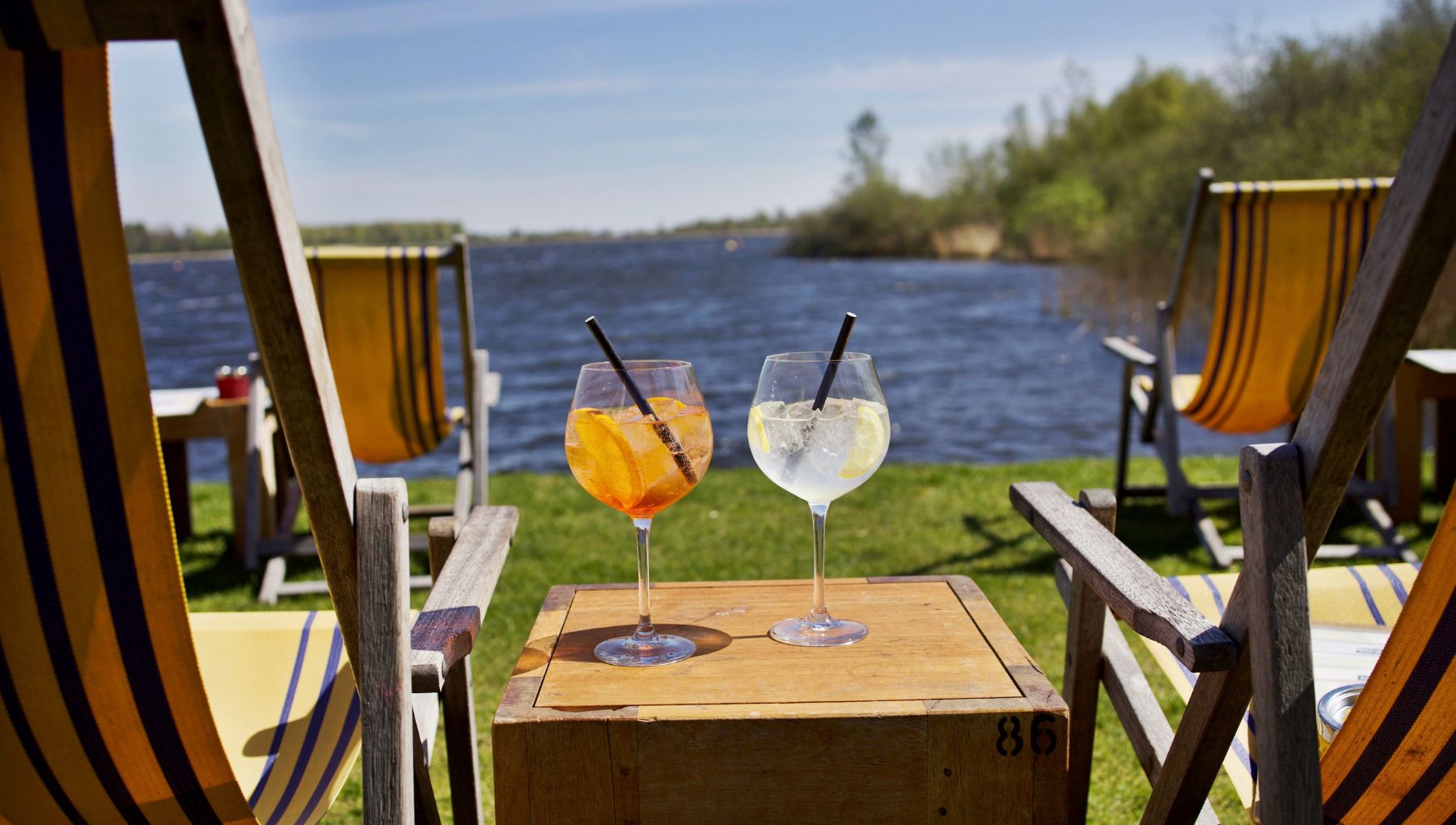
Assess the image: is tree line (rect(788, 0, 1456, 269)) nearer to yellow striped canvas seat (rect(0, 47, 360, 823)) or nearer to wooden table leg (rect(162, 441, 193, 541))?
wooden table leg (rect(162, 441, 193, 541))

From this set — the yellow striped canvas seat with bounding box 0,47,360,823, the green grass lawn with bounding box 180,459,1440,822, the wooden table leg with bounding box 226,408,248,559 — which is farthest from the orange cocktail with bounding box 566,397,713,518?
the wooden table leg with bounding box 226,408,248,559

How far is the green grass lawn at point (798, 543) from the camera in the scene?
3.79 meters

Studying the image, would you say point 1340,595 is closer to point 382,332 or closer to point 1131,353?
point 1131,353

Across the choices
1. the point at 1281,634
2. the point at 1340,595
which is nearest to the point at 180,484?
the point at 1340,595

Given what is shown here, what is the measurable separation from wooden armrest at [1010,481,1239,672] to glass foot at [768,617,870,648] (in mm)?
323

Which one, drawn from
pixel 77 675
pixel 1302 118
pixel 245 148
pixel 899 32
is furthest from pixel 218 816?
pixel 899 32

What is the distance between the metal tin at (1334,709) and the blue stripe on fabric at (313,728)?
133 cm

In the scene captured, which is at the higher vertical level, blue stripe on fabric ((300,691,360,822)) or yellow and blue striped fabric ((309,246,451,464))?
yellow and blue striped fabric ((309,246,451,464))

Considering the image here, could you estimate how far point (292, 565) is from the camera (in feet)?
15.3

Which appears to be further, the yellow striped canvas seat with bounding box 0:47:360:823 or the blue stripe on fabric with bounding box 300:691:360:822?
the blue stripe on fabric with bounding box 300:691:360:822

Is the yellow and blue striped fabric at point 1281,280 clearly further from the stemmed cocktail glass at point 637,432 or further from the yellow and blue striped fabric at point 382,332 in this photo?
the stemmed cocktail glass at point 637,432

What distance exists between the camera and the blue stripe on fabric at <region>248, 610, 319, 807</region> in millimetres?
1693

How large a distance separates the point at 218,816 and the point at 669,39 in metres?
50.5

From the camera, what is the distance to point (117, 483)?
118 cm
